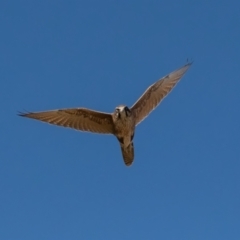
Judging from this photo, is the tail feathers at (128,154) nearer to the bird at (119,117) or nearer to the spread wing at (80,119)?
the bird at (119,117)

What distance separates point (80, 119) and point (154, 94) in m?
2.86

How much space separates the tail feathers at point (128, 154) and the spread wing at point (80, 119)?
44.4 inches

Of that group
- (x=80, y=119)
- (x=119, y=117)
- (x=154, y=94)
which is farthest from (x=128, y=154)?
(x=154, y=94)

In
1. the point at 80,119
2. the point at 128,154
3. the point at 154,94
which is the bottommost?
the point at 128,154

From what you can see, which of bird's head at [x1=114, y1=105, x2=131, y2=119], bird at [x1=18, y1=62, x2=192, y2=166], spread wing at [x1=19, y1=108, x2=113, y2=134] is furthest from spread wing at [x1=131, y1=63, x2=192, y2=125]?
spread wing at [x1=19, y1=108, x2=113, y2=134]

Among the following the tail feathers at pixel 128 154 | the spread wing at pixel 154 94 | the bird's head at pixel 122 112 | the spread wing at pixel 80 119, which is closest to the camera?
the bird's head at pixel 122 112

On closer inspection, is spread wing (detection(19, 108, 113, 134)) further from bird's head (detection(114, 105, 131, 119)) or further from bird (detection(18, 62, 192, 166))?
bird's head (detection(114, 105, 131, 119))

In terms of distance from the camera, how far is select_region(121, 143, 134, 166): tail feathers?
71.1 ft

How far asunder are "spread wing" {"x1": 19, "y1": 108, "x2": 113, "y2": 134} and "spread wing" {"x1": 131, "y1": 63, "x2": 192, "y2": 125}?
3.47ft

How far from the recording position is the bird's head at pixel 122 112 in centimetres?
2134

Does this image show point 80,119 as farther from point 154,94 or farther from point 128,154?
point 154,94

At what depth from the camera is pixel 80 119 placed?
74.6ft

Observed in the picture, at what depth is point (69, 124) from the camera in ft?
74.9

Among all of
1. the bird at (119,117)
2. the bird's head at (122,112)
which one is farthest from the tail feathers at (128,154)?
the bird's head at (122,112)
